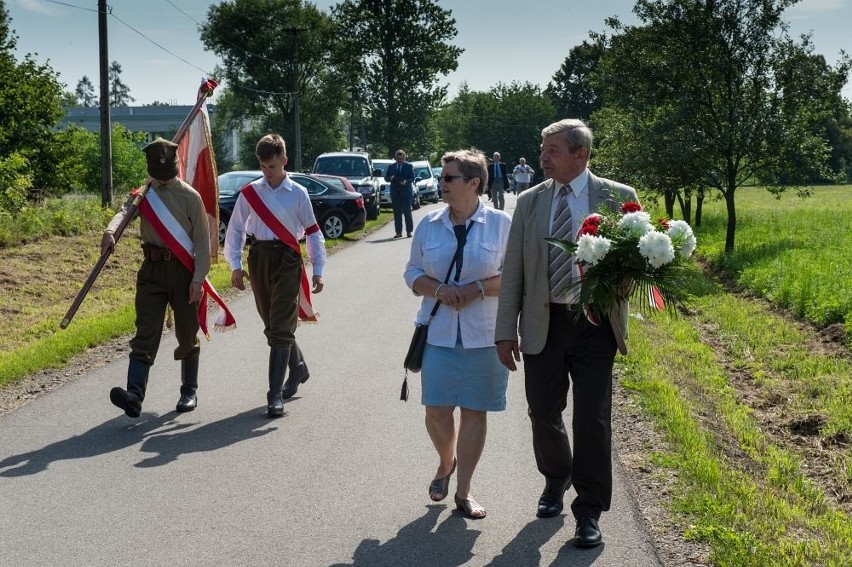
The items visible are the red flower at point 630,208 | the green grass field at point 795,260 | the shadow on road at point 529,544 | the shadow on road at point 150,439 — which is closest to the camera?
the shadow on road at point 529,544

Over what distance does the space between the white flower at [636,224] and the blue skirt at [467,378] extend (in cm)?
96

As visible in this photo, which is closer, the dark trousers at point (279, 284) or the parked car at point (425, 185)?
the dark trousers at point (279, 284)

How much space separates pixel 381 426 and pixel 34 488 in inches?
90.2

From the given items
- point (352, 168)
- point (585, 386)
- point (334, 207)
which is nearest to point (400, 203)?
point (334, 207)

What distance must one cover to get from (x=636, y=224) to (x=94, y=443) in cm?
389

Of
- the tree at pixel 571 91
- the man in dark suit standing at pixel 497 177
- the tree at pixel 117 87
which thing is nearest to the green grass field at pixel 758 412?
the man in dark suit standing at pixel 497 177

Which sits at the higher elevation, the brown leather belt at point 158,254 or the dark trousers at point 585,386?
the brown leather belt at point 158,254

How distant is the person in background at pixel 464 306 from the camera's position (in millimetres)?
5391

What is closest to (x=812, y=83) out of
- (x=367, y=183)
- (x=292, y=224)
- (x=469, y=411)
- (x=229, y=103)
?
(x=367, y=183)

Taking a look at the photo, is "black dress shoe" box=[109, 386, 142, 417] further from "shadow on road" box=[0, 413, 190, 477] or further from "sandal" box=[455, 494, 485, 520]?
"sandal" box=[455, 494, 485, 520]

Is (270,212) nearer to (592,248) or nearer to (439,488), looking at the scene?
(439,488)

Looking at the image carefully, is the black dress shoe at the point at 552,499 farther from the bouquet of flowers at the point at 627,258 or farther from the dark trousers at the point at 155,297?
the dark trousers at the point at 155,297

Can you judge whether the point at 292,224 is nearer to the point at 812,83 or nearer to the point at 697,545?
the point at 697,545

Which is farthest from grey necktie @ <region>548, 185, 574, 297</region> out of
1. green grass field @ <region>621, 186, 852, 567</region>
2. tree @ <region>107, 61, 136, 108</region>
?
tree @ <region>107, 61, 136, 108</region>
